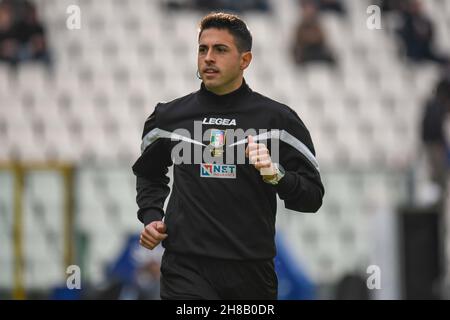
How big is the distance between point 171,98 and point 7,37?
6.98ft

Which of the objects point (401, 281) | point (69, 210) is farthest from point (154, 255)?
point (401, 281)

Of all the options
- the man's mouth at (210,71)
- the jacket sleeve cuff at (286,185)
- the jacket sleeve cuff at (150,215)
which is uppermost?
the man's mouth at (210,71)

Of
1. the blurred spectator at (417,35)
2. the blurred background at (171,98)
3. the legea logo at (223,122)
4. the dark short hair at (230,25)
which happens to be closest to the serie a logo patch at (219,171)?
the legea logo at (223,122)

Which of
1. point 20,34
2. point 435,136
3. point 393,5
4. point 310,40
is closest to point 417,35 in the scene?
point 393,5

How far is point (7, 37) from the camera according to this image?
45.9 feet

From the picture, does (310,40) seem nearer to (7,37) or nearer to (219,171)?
(7,37)

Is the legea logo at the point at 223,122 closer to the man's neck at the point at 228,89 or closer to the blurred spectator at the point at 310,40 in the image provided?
the man's neck at the point at 228,89

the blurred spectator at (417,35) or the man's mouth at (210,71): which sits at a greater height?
the blurred spectator at (417,35)

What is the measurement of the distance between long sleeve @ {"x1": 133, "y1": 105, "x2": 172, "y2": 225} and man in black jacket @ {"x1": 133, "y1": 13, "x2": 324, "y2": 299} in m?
0.14

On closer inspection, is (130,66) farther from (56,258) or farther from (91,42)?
(56,258)

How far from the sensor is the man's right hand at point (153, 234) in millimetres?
5434

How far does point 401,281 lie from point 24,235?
4.00 m

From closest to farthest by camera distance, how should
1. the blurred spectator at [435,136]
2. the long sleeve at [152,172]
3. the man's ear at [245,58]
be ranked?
the man's ear at [245,58]
the long sleeve at [152,172]
the blurred spectator at [435,136]

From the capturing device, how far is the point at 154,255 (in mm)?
10852
